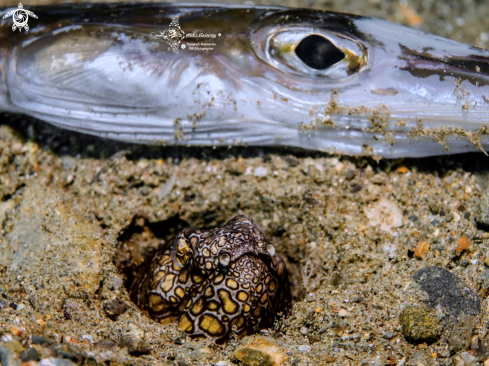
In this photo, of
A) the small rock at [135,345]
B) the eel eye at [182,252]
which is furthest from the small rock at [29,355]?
the eel eye at [182,252]

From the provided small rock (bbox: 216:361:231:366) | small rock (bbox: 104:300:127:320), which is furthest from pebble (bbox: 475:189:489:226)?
small rock (bbox: 104:300:127:320)

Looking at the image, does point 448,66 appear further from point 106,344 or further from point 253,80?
point 106,344

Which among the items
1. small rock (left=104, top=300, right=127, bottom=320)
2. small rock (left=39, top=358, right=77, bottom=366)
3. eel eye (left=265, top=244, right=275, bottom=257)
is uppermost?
eel eye (left=265, top=244, right=275, bottom=257)

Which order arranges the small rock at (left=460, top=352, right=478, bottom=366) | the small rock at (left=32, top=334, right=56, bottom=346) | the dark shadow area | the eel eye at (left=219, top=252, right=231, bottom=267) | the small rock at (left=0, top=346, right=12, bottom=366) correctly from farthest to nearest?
the dark shadow area < the eel eye at (left=219, top=252, right=231, bottom=267) < the small rock at (left=460, top=352, right=478, bottom=366) < the small rock at (left=32, top=334, right=56, bottom=346) < the small rock at (left=0, top=346, right=12, bottom=366)

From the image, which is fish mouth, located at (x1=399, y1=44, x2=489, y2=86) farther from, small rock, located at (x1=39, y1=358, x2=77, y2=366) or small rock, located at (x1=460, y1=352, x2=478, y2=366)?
small rock, located at (x1=39, y1=358, x2=77, y2=366)

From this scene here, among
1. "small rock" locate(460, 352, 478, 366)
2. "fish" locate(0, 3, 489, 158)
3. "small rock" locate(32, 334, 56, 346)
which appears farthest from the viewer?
"fish" locate(0, 3, 489, 158)

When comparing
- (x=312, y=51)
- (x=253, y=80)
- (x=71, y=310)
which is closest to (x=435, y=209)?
(x=312, y=51)

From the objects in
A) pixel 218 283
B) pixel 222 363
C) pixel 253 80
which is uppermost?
pixel 253 80

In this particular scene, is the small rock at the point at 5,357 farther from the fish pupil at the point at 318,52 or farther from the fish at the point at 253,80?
the fish pupil at the point at 318,52

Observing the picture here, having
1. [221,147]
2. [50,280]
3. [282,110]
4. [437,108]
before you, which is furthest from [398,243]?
[50,280]
